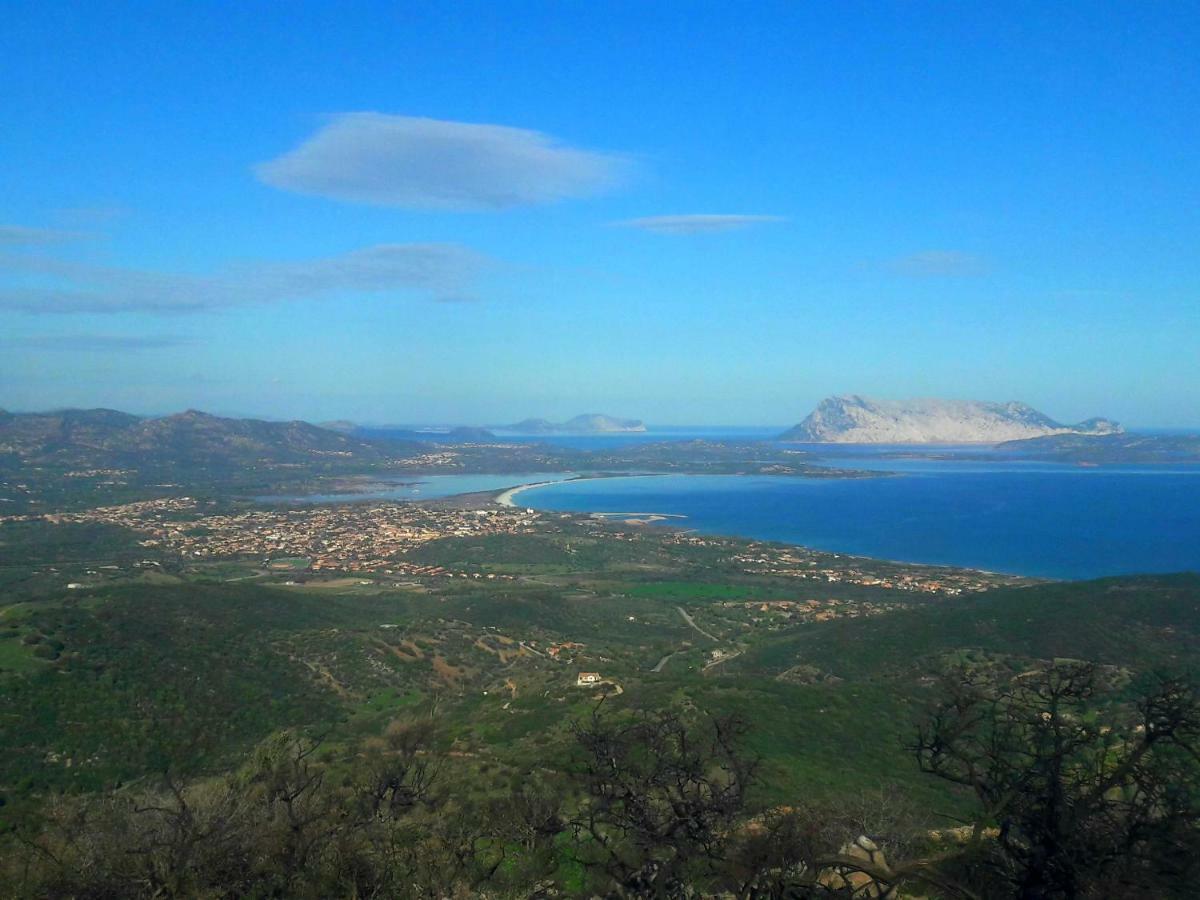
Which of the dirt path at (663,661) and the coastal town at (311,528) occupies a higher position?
the coastal town at (311,528)

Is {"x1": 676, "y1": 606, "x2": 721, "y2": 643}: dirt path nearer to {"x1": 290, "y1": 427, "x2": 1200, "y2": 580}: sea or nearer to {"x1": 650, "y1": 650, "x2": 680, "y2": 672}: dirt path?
{"x1": 650, "y1": 650, "x2": 680, "y2": 672}: dirt path

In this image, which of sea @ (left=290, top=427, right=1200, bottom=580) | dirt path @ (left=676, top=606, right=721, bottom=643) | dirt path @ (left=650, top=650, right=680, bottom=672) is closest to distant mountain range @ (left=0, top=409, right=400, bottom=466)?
sea @ (left=290, top=427, right=1200, bottom=580)

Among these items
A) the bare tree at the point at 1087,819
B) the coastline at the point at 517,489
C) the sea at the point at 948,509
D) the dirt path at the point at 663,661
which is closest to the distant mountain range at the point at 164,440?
the sea at the point at 948,509

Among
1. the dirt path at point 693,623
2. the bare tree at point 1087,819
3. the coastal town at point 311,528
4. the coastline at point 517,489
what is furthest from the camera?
the coastline at point 517,489

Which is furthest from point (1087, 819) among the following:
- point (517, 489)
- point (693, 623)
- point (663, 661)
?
point (517, 489)

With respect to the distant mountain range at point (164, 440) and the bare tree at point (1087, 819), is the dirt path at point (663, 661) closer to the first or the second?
the bare tree at point (1087, 819)

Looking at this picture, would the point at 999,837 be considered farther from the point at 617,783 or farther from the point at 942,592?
the point at 942,592

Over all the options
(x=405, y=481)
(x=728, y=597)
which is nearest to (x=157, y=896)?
(x=728, y=597)
